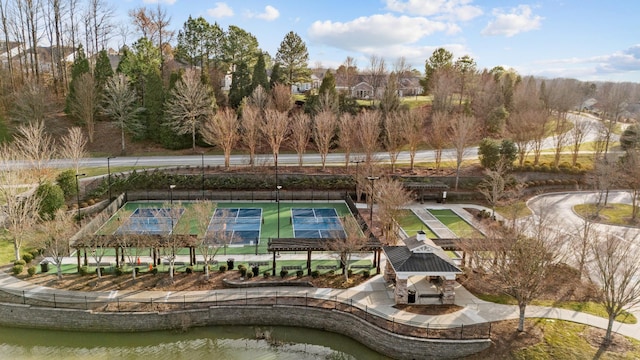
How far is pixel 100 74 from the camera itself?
56375 mm

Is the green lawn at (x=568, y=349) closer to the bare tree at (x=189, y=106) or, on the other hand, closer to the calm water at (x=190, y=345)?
the calm water at (x=190, y=345)

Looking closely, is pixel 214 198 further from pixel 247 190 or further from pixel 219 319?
pixel 219 319

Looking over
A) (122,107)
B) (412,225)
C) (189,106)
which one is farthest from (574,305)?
(122,107)

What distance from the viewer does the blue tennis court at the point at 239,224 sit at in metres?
30.6

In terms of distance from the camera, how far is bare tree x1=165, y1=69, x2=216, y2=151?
50.2m

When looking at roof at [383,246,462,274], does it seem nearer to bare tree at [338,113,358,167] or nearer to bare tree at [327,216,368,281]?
bare tree at [327,216,368,281]

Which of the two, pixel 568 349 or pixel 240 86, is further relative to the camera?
pixel 240 86

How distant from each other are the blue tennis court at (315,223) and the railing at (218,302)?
823cm

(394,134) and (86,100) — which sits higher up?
(86,100)

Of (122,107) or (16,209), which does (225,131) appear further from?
(16,209)

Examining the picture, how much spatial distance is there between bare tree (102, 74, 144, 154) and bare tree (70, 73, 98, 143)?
141cm

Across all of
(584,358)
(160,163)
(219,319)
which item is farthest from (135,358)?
(160,163)

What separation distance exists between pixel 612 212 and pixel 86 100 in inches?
2186

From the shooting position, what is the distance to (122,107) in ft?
168
